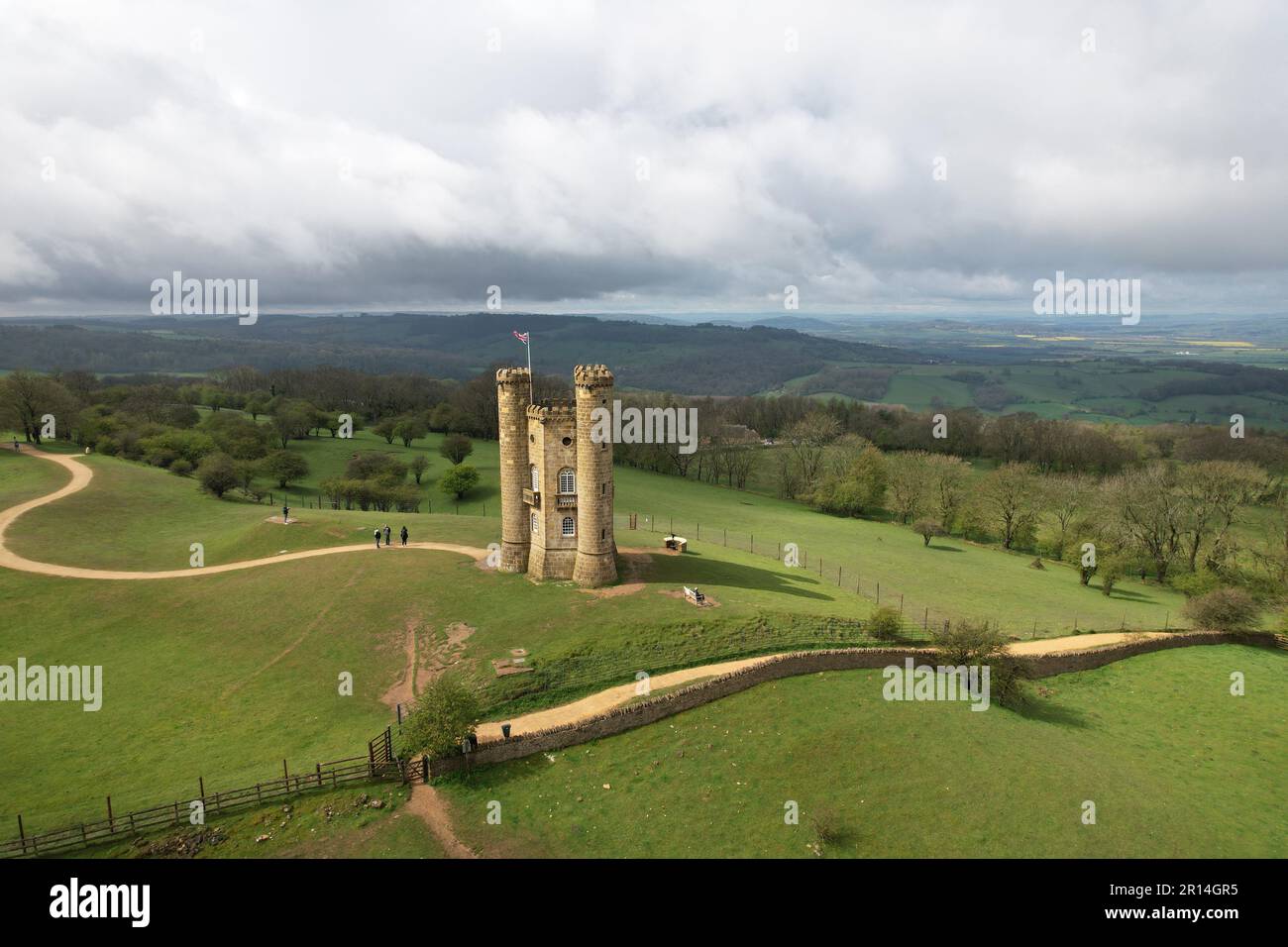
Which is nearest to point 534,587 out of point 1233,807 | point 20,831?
point 20,831

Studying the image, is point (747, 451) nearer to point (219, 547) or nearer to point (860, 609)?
point (860, 609)

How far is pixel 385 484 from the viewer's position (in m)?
86.9

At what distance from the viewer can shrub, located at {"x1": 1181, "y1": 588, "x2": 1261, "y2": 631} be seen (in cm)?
4800

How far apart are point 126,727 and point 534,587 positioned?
22416mm

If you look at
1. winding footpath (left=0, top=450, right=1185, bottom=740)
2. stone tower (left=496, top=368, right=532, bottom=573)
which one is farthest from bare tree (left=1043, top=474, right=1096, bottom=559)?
stone tower (left=496, top=368, right=532, bottom=573)

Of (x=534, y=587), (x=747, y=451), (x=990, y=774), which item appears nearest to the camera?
(x=990, y=774)

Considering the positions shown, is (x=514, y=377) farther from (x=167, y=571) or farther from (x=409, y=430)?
(x=409, y=430)

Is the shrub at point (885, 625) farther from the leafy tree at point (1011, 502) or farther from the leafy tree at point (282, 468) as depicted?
the leafy tree at point (282, 468)

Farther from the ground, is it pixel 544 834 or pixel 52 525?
pixel 52 525

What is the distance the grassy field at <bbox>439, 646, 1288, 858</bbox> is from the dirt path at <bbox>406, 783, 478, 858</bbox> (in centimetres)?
42

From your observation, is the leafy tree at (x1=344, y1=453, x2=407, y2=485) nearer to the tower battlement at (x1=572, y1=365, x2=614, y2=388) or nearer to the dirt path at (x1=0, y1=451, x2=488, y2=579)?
the dirt path at (x1=0, y1=451, x2=488, y2=579)

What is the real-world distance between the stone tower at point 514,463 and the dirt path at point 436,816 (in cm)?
2063

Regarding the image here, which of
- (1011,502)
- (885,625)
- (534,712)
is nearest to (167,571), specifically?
(534,712)

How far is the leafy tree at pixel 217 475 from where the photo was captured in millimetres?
74688
